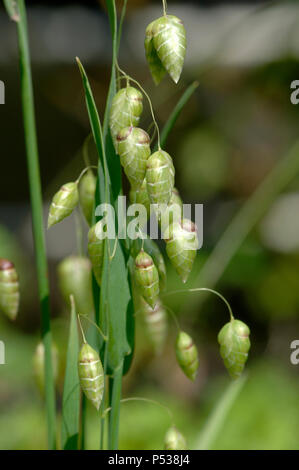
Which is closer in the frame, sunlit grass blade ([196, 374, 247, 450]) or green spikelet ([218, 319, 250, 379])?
green spikelet ([218, 319, 250, 379])

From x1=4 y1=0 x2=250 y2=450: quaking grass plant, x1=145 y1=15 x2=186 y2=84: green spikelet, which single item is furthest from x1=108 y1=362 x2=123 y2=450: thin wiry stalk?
x1=145 y1=15 x2=186 y2=84: green spikelet

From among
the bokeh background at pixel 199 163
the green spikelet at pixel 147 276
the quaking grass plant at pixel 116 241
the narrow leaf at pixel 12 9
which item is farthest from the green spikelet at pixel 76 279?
the bokeh background at pixel 199 163

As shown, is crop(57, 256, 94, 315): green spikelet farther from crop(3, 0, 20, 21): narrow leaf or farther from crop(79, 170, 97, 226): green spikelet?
crop(3, 0, 20, 21): narrow leaf

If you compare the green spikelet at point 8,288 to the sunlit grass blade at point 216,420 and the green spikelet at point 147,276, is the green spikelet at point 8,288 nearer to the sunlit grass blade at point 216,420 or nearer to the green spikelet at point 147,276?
the green spikelet at point 147,276

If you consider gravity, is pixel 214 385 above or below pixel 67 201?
below

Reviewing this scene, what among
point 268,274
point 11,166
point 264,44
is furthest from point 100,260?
point 11,166

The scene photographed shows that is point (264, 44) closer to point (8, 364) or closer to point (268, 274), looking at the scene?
point (268, 274)

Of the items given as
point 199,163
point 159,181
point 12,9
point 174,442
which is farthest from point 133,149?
point 199,163

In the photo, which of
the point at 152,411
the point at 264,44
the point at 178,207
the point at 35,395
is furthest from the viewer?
the point at 264,44
